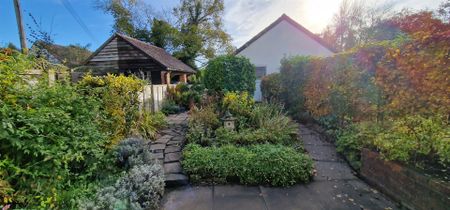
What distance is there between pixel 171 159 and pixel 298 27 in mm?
10858

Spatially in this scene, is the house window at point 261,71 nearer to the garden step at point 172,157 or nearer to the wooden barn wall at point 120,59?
the wooden barn wall at point 120,59

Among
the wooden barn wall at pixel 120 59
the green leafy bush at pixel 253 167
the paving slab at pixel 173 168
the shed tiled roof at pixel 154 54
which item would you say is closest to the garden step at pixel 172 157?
the paving slab at pixel 173 168

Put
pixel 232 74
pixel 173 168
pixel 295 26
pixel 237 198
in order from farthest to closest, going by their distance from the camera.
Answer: pixel 295 26, pixel 232 74, pixel 173 168, pixel 237 198

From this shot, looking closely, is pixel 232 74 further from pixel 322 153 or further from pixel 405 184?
pixel 405 184

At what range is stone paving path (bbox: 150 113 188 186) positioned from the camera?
11.2ft

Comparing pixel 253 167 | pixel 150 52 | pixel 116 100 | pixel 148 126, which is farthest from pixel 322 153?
pixel 150 52

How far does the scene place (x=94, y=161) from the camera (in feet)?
9.62

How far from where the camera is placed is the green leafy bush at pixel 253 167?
3.29m

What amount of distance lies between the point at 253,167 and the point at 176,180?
1.23m

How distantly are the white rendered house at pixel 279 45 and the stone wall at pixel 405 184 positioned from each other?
29.2 feet

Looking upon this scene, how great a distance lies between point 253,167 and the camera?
11.0 feet

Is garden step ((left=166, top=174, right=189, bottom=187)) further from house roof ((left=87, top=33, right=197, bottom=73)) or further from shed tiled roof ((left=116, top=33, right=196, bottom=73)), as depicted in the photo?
shed tiled roof ((left=116, top=33, right=196, bottom=73))

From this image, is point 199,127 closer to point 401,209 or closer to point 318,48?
point 401,209

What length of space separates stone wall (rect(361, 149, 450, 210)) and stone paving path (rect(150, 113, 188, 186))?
2.86 metres
